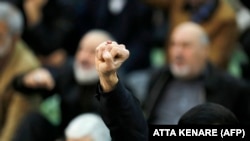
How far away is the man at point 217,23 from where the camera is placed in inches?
360

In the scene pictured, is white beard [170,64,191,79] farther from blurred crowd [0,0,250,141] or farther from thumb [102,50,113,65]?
thumb [102,50,113,65]

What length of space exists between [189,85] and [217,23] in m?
1.35

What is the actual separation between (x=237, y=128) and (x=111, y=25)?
504 cm

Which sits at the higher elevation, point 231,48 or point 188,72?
point 231,48

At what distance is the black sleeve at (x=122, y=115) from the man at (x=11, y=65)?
3617 millimetres

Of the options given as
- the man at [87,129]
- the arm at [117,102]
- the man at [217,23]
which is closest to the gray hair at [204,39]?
the man at [217,23]

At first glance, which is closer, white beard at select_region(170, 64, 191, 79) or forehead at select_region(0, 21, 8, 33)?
white beard at select_region(170, 64, 191, 79)

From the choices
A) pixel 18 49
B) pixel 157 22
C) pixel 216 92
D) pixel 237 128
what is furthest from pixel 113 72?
pixel 157 22

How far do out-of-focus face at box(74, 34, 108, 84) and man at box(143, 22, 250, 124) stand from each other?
546 millimetres

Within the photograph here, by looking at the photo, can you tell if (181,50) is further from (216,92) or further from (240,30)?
(240,30)

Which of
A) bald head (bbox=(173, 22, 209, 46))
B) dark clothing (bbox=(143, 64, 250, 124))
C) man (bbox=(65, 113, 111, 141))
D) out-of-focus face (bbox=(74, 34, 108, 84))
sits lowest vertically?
man (bbox=(65, 113, 111, 141))

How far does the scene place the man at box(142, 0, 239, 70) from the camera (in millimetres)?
9148

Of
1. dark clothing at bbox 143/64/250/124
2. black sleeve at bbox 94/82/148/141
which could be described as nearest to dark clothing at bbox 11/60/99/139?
dark clothing at bbox 143/64/250/124

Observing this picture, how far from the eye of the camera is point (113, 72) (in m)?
4.54
